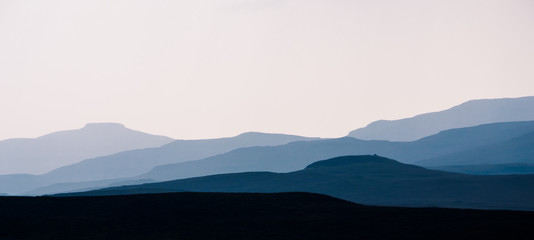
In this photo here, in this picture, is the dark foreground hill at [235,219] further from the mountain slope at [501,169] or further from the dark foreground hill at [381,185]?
the mountain slope at [501,169]

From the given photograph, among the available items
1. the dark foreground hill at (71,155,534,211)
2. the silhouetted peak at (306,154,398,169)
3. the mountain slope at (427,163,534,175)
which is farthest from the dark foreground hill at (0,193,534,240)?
the mountain slope at (427,163,534,175)

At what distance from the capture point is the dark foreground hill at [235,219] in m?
30.9

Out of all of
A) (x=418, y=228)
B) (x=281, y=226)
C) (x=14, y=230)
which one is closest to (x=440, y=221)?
(x=418, y=228)

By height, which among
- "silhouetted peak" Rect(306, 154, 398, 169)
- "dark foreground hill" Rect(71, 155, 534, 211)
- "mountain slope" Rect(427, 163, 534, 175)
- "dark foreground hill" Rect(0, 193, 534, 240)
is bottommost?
"dark foreground hill" Rect(0, 193, 534, 240)

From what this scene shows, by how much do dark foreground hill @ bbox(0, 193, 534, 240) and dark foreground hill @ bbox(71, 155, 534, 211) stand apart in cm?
4247

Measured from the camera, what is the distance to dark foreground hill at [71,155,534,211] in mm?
90500

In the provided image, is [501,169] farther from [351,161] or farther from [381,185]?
[381,185]

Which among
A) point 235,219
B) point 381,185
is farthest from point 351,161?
point 235,219

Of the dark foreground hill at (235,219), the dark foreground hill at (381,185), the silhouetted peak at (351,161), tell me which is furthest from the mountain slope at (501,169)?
the dark foreground hill at (235,219)

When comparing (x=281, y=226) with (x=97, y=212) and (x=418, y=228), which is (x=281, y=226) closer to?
(x=418, y=228)

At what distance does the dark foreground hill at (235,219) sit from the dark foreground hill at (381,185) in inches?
1672

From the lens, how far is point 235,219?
37.0m

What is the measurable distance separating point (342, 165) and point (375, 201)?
44.8 meters

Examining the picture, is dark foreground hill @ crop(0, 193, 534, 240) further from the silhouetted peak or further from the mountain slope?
the mountain slope
